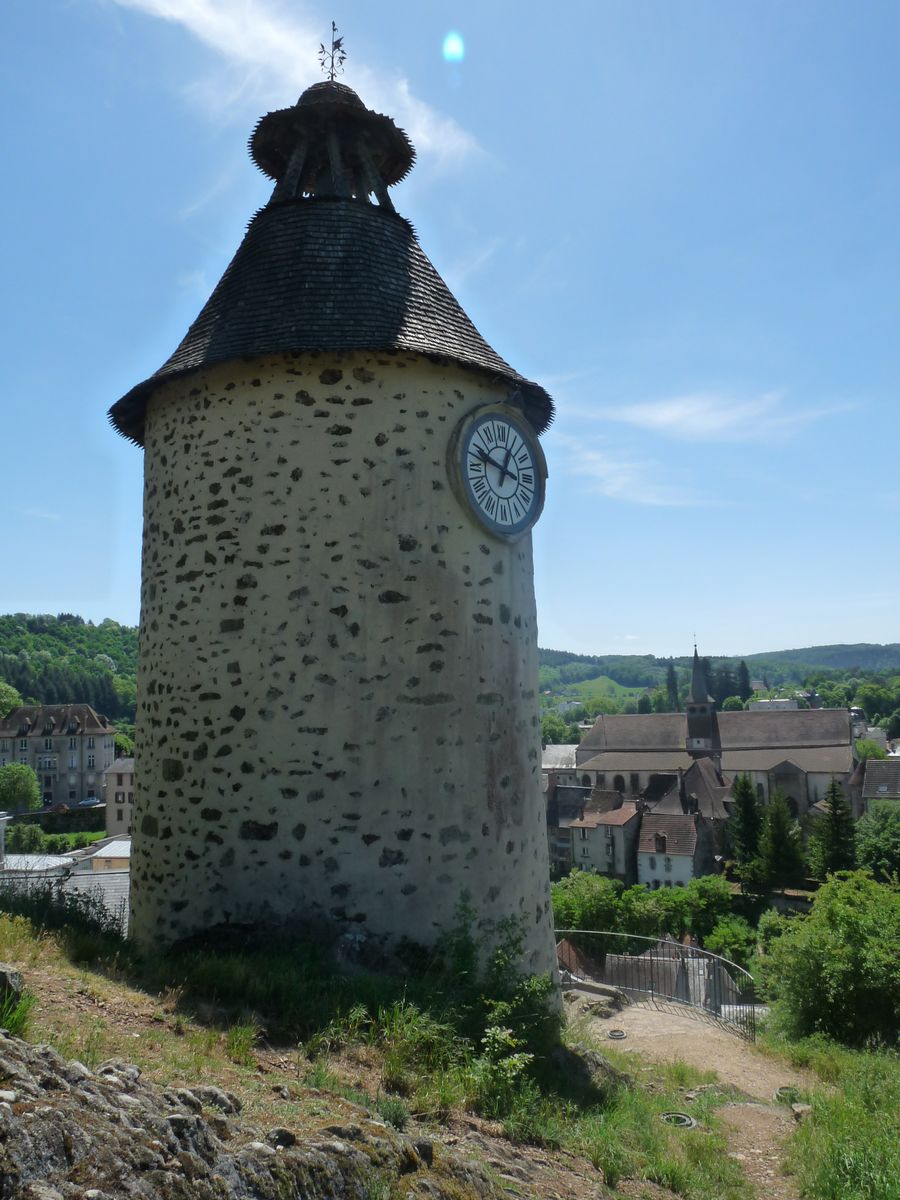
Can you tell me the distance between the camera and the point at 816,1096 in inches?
303

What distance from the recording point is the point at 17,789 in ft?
216

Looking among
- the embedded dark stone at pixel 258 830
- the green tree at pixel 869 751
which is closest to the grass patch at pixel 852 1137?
the embedded dark stone at pixel 258 830

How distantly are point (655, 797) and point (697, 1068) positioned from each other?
63.4 meters

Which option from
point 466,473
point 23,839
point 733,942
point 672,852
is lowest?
point 733,942

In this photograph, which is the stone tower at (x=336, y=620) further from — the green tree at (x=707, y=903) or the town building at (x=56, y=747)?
the town building at (x=56, y=747)

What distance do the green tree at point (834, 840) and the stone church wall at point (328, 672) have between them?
45.8 m

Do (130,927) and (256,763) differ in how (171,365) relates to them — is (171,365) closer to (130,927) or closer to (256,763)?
(256,763)

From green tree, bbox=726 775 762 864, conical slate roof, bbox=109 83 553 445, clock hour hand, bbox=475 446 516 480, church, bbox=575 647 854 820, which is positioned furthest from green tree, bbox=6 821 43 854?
clock hour hand, bbox=475 446 516 480

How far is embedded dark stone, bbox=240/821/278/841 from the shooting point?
24.5 ft

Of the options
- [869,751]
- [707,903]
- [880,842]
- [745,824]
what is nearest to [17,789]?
[707,903]

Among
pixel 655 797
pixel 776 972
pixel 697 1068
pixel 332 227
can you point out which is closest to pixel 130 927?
pixel 697 1068

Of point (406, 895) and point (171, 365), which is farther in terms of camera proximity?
point (171, 365)

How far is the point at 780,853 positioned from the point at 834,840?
334 cm

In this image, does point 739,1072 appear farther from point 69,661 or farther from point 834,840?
point 69,661
